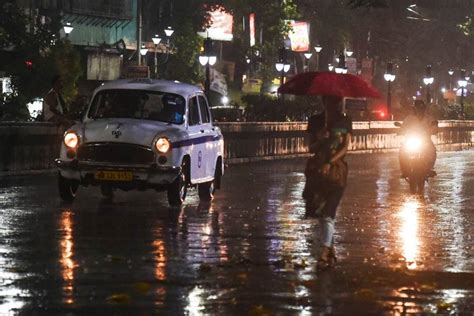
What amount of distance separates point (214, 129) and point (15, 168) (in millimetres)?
6272

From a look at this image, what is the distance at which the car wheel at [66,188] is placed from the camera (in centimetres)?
2097

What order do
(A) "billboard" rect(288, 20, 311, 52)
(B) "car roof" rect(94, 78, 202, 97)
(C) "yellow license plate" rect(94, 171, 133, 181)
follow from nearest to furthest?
(C) "yellow license plate" rect(94, 171, 133, 181), (B) "car roof" rect(94, 78, 202, 97), (A) "billboard" rect(288, 20, 311, 52)

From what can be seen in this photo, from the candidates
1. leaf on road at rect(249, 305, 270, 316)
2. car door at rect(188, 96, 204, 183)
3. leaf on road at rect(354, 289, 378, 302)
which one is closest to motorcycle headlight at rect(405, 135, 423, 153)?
car door at rect(188, 96, 204, 183)

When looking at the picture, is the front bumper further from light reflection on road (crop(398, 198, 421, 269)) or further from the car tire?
light reflection on road (crop(398, 198, 421, 269))

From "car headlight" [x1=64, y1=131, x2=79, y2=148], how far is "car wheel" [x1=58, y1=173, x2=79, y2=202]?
532mm

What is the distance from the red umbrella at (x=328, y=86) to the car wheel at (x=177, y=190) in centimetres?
643

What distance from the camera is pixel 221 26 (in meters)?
86.2

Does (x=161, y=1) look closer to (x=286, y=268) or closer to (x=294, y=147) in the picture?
(x=294, y=147)

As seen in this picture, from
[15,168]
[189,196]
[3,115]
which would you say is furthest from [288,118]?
[189,196]

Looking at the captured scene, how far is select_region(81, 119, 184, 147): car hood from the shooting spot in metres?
20.4

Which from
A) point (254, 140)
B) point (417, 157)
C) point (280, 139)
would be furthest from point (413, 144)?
point (280, 139)

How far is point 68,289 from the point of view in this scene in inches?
451

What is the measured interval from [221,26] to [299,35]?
5.91 metres

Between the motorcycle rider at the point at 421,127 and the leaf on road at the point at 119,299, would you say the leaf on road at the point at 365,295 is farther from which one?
the motorcycle rider at the point at 421,127
